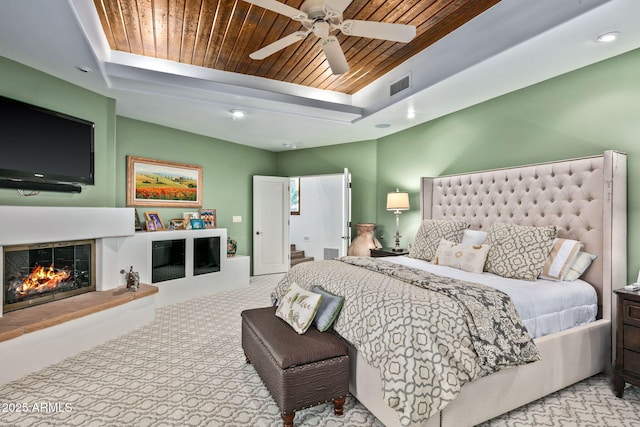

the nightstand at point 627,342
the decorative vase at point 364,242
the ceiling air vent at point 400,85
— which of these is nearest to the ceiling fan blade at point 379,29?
the ceiling air vent at point 400,85

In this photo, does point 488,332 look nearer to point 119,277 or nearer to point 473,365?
point 473,365

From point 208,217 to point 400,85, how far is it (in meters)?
3.56

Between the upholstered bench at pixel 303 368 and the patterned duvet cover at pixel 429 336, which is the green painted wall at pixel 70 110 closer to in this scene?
the upholstered bench at pixel 303 368

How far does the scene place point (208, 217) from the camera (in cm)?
546

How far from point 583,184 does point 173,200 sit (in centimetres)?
493

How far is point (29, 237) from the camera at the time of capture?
2861 millimetres

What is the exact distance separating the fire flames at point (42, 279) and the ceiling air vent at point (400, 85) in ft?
13.1

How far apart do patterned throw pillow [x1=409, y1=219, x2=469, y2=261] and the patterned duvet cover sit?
4.33ft

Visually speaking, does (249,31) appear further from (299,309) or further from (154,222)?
(154,222)

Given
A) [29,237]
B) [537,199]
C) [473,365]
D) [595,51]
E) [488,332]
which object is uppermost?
[595,51]

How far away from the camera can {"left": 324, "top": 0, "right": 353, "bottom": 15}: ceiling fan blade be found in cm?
206

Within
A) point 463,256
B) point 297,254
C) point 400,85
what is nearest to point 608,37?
point 400,85

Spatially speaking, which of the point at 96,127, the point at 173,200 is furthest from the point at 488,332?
the point at 173,200

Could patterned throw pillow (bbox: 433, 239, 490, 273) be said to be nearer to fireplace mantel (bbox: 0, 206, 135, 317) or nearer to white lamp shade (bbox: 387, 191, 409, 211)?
white lamp shade (bbox: 387, 191, 409, 211)
